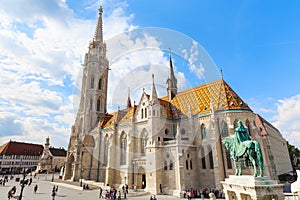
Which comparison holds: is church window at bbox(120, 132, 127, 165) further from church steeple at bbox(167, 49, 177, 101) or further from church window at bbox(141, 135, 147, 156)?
church steeple at bbox(167, 49, 177, 101)

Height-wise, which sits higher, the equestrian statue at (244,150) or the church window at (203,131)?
the church window at (203,131)

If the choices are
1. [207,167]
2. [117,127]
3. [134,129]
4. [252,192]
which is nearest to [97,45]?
[117,127]

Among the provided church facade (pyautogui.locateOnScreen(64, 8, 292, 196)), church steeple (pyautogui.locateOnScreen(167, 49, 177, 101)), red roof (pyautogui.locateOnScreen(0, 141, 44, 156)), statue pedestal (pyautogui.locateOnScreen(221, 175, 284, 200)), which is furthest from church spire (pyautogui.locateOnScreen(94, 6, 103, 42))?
statue pedestal (pyautogui.locateOnScreen(221, 175, 284, 200))

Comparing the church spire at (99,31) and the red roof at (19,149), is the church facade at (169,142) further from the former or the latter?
the red roof at (19,149)

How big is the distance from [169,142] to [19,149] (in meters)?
70.8

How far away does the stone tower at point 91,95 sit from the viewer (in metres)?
44.3

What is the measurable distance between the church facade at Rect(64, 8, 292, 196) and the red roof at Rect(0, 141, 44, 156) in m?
40.2

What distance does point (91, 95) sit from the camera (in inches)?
1969

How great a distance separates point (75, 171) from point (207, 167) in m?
27.8

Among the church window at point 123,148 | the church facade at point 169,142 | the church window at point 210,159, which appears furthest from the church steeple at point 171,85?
the church window at point 210,159

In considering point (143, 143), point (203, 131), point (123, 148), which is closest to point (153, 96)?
point (143, 143)

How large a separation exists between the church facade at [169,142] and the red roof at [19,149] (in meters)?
40.2

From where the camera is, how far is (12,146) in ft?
235

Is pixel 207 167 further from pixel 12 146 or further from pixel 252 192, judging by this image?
pixel 12 146
